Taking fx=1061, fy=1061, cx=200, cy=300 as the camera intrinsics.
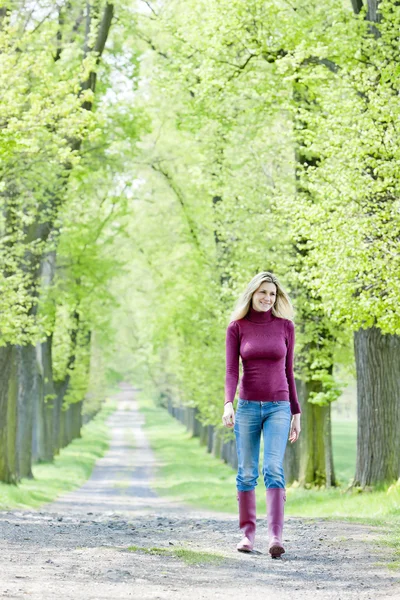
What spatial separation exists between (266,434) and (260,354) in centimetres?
63

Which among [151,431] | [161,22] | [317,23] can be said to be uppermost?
[161,22]

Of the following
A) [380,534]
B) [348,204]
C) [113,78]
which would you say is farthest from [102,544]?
[113,78]

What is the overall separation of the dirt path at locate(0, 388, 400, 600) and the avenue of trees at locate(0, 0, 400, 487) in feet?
13.8

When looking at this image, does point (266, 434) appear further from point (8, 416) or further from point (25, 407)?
point (25, 407)

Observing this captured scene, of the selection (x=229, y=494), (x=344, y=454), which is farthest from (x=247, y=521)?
(x=344, y=454)

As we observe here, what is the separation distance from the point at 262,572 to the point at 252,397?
4.77 feet

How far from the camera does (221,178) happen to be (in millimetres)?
25016

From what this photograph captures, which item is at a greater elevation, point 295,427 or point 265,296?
point 265,296

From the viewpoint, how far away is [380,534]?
1002cm

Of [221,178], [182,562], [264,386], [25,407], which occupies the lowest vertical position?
[182,562]

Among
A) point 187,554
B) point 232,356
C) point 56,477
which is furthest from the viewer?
point 56,477

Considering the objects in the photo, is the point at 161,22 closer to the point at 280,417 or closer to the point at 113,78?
the point at 113,78

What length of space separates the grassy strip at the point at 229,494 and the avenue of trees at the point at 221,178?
34.8 inches

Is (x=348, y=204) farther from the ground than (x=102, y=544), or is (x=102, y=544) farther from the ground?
(x=348, y=204)
